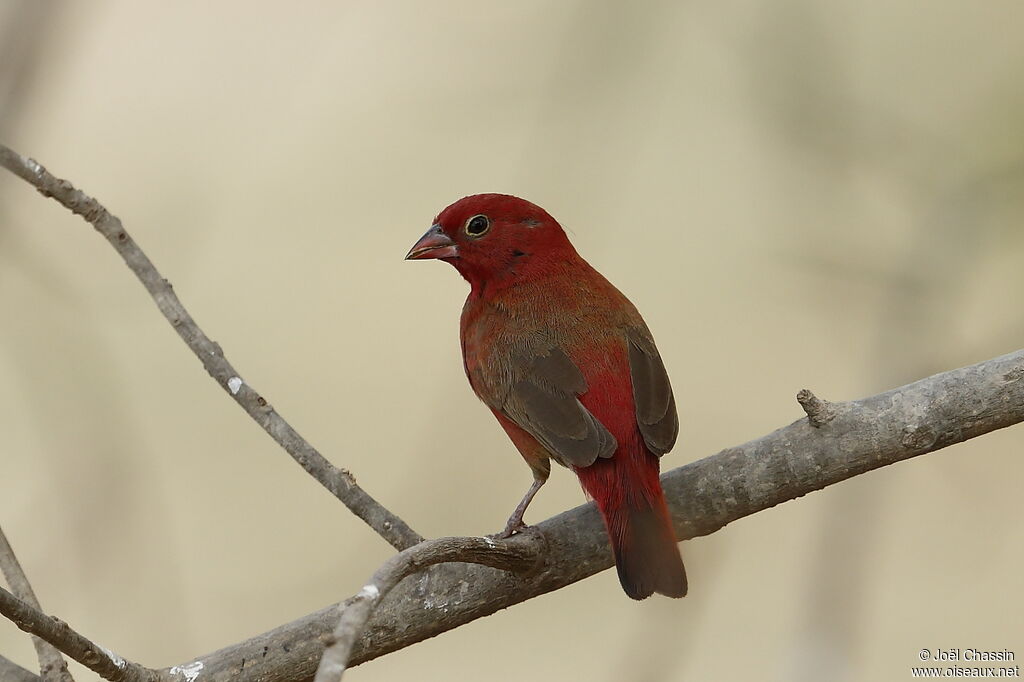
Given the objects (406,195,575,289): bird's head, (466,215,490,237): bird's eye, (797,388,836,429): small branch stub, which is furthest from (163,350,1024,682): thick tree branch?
(466,215,490,237): bird's eye

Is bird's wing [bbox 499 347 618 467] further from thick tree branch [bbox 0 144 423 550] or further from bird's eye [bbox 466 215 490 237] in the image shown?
bird's eye [bbox 466 215 490 237]

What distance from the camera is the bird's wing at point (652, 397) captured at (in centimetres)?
310

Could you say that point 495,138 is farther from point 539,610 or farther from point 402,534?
point 402,534

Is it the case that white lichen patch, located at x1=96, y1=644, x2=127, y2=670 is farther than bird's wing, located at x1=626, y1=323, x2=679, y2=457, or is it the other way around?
bird's wing, located at x1=626, y1=323, x2=679, y2=457

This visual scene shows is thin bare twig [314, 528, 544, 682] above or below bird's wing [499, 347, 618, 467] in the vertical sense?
below

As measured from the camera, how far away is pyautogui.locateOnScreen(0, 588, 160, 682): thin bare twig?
1999 mm

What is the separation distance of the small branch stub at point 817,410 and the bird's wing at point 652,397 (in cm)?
44

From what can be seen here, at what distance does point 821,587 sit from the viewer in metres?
2.45

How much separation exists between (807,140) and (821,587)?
151cm

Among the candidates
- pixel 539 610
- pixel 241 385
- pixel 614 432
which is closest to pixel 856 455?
pixel 614 432

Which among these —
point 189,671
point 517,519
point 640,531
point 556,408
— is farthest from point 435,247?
point 189,671

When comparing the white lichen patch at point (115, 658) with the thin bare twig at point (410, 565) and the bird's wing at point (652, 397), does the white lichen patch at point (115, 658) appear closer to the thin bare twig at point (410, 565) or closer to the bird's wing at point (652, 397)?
the thin bare twig at point (410, 565)

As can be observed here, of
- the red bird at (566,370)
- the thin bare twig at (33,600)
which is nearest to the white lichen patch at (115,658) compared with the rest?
the thin bare twig at (33,600)

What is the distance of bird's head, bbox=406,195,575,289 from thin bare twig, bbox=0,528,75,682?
164 cm
